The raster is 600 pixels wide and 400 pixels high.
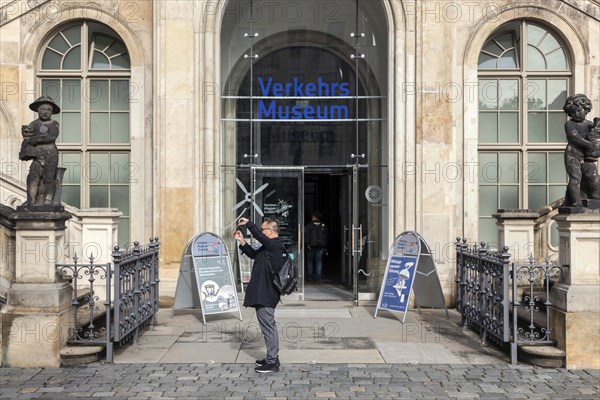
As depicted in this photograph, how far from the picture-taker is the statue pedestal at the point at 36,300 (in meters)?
8.29

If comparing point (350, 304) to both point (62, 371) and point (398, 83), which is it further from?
point (62, 371)

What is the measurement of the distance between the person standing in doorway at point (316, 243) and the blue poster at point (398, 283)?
4.03 metres

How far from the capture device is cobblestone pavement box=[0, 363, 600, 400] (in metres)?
7.09

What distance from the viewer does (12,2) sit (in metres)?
13.3

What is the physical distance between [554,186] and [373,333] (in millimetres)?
5352

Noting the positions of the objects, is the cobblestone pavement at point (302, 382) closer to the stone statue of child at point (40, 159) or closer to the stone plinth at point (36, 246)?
the stone plinth at point (36, 246)

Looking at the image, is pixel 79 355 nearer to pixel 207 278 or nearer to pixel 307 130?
pixel 207 278

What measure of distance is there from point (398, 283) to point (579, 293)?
3.61 metres

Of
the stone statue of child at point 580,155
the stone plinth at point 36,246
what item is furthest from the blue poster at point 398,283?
the stone plinth at point 36,246

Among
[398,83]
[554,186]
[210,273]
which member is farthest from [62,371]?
[554,186]

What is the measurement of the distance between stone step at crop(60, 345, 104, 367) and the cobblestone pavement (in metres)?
0.13

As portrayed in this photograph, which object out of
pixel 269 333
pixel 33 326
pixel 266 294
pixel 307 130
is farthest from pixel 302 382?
pixel 307 130

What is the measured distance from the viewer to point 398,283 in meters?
11.5

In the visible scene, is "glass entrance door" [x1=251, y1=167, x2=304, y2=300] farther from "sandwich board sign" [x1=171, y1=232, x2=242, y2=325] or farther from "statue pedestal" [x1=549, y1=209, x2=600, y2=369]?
"statue pedestal" [x1=549, y1=209, x2=600, y2=369]
